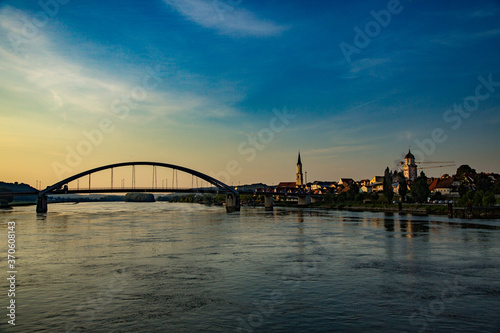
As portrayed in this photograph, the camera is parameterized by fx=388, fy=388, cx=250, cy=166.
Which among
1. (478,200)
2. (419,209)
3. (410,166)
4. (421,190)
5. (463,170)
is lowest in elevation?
(419,209)

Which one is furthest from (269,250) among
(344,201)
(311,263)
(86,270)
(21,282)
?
(344,201)

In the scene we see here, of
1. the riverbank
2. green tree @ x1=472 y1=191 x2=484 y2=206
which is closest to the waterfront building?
the riverbank

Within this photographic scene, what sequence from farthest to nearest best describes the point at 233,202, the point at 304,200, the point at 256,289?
the point at 304,200
the point at 233,202
the point at 256,289

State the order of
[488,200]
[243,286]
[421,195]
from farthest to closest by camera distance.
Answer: [421,195]
[488,200]
[243,286]

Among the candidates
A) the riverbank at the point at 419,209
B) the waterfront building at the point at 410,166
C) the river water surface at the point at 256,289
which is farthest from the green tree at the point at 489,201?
the waterfront building at the point at 410,166

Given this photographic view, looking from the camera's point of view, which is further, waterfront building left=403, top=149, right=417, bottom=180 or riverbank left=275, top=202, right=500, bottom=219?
waterfront building left=403, top=149, right=417, bottom=180

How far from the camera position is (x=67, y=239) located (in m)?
31.5

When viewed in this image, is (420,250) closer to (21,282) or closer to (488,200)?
(21,282)

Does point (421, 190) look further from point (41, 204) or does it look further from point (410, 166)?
point (410, 166)

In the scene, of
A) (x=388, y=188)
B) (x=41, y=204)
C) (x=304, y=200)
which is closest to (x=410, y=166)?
(x=304, y=200)

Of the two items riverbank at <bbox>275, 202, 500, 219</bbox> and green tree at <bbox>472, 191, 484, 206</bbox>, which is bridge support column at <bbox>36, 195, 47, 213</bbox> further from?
green tree at <bbox>472, 191, 484, 206</bbox>

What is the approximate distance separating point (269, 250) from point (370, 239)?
33.9ft

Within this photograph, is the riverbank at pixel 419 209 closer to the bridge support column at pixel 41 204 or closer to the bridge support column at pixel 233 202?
the bridge support column at pixel 233 202

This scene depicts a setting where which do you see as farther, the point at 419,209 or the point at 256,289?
the point at 419,209
